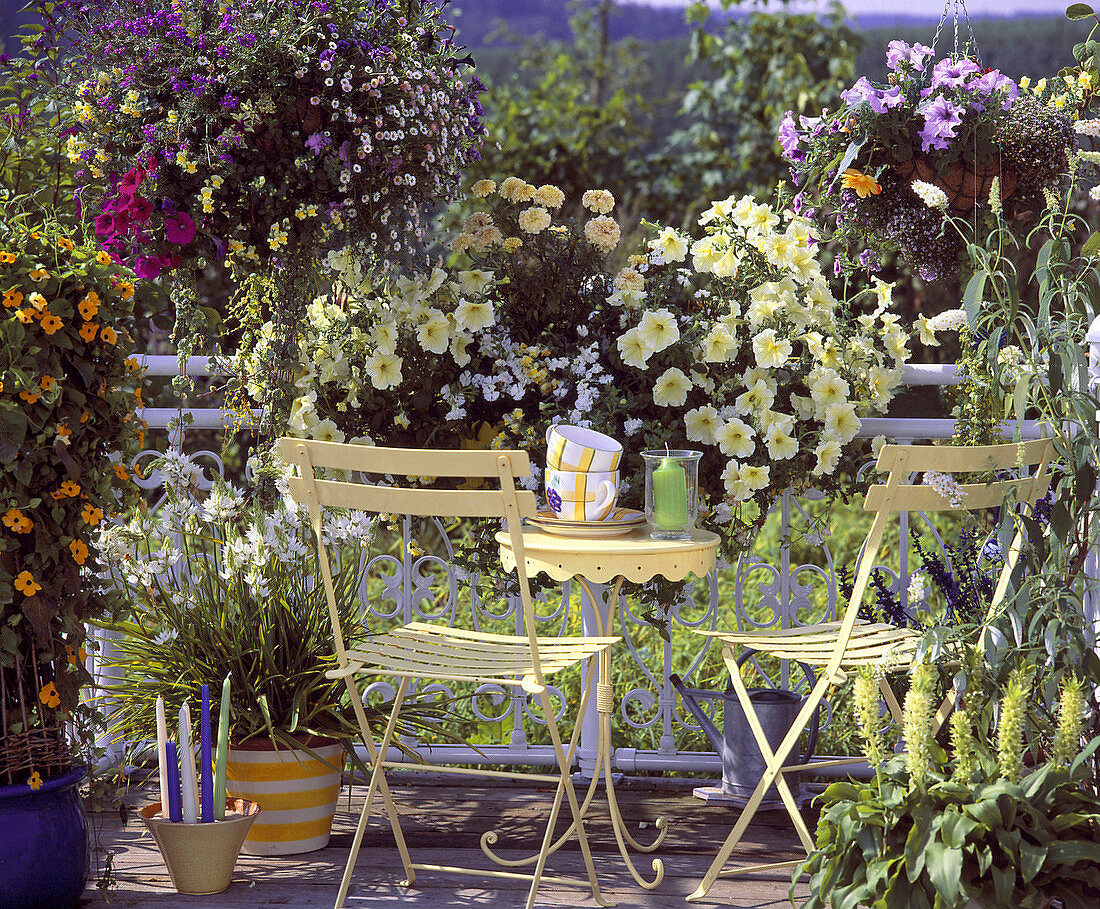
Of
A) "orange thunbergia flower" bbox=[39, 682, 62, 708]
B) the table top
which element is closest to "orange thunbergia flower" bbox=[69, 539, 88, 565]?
"orange thunbergia flower" bbox=[39, 682, 62, 708]

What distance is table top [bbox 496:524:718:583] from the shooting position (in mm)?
2291

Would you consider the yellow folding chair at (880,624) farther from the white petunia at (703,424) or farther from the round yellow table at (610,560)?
the white petunia at (703,424)

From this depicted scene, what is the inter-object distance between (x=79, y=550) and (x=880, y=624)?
173cm

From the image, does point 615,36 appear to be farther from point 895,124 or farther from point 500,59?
point 895,124

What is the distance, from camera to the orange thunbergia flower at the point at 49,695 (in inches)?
88.5

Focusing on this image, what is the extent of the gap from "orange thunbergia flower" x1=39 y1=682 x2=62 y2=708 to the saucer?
3.43ft

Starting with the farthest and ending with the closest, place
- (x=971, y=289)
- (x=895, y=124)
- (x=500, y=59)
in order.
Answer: (x=500, y=59), (x=895, y=124), (x=971, y=289)

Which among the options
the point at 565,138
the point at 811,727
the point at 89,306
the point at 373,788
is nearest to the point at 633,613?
the point at 811,727

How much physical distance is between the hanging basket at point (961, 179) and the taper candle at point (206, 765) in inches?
84.2

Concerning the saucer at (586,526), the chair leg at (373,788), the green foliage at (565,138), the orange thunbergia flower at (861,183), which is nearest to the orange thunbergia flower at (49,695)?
the chair leg at (373,788)

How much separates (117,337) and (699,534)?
1.30 metres

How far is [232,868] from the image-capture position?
2.45 meters

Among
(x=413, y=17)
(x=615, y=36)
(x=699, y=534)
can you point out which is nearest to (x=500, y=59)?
(x=615, y=36)

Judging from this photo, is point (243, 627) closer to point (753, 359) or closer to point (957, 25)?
point (753, 359)
